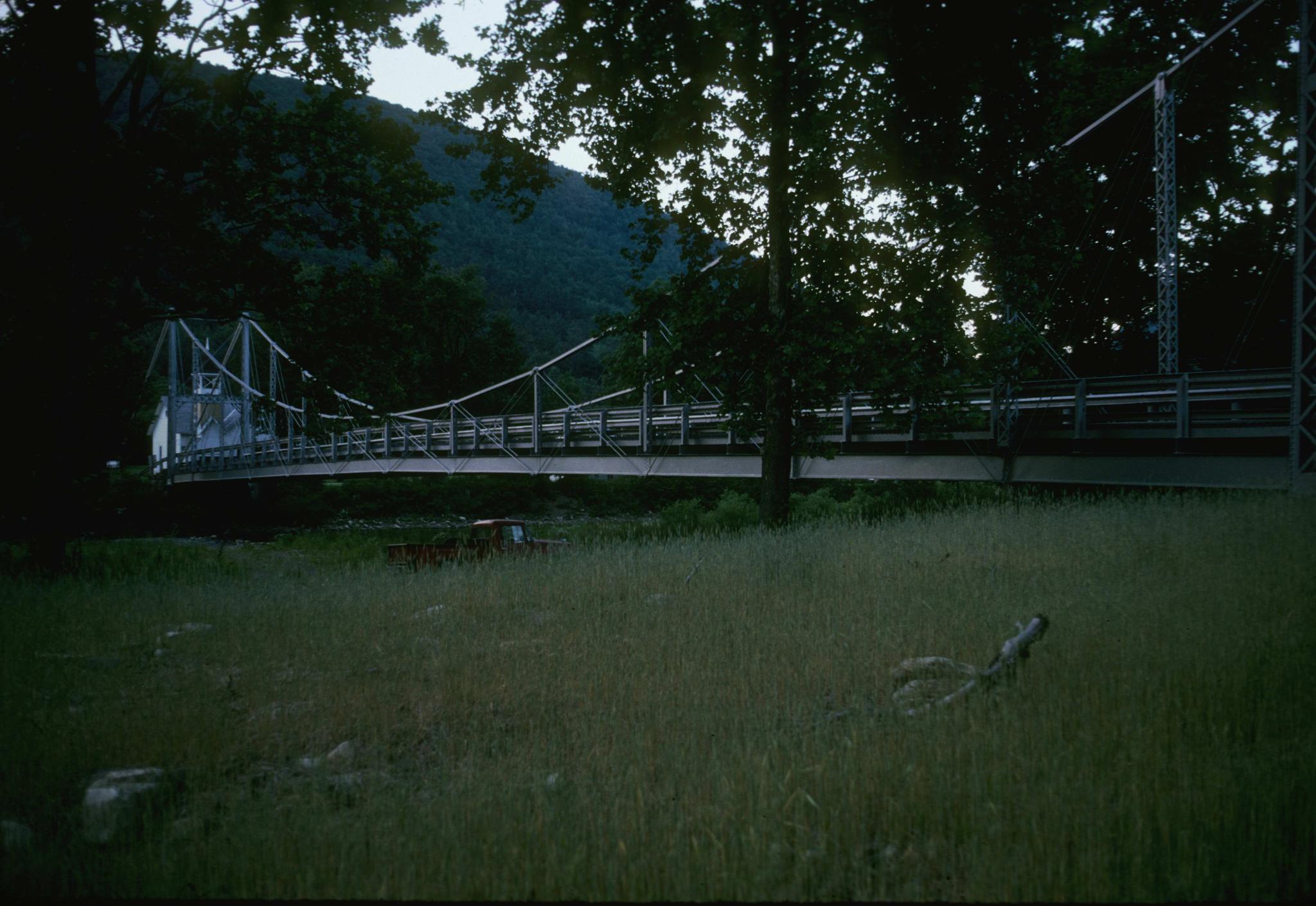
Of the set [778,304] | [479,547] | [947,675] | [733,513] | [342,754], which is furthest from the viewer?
[733,513]

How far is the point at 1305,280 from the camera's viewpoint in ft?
33.1

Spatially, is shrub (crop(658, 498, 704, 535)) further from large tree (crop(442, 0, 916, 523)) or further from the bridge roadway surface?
large tree (crop(442, 0, 916, 523))

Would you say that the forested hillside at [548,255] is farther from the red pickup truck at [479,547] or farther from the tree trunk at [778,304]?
the tree trunk at [778,304]

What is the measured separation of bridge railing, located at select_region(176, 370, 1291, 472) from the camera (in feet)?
39.8

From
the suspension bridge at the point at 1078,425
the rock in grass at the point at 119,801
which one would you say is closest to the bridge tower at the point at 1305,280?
the suspension bridge at the point at 1078,425

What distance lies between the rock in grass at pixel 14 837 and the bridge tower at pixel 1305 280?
11662mm

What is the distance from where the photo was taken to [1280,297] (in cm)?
1953

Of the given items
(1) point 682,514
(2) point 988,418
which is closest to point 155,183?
(2) point 988,418

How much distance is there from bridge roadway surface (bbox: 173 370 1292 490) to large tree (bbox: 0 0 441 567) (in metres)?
3.19

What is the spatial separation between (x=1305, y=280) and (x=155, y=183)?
14.1m

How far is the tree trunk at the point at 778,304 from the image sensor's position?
1088 cm

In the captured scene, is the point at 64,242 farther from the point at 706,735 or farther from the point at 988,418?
the point at 988,418

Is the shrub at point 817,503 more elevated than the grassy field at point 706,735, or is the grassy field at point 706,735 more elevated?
the grassy field at point 706,735

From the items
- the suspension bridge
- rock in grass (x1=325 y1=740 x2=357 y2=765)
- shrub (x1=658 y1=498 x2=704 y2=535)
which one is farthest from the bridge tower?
shrub (x1=658 y1=498 x2=704 y2=535)
